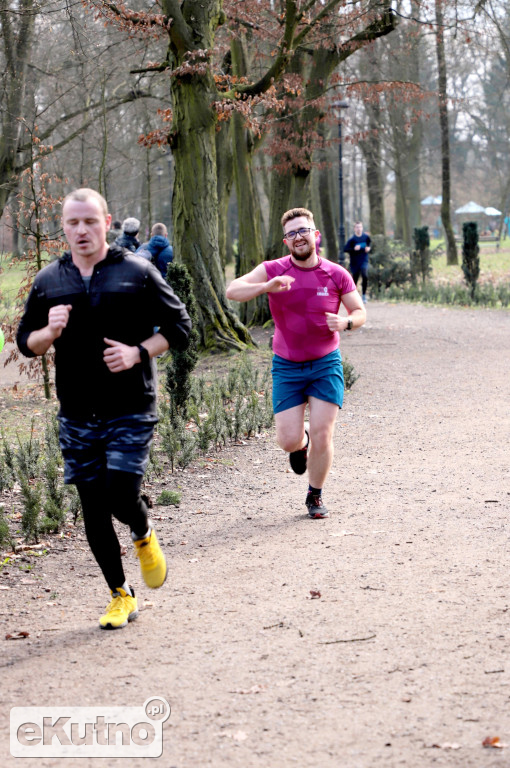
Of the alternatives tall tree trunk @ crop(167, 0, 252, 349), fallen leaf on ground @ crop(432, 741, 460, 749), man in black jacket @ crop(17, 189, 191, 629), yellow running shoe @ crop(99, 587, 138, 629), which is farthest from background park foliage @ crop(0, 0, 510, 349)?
fallen leaf on ground @ crop(432, 741, 460, 749)

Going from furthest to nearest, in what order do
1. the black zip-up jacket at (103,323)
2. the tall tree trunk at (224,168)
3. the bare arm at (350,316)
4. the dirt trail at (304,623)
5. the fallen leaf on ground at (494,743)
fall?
1. the tall tree trunk at (224,168)
2. the bare arm at (350,316)
3. the black zip-up jacket at (103,323)
4. the dirt trail at (304,623)
5. the fallen leaf on ground at (494,743)

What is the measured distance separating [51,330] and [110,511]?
914 millimetres

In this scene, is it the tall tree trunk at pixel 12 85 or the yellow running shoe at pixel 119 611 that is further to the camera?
the tall tree trunk at pixel 12 85

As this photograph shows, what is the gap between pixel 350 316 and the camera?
240 inches

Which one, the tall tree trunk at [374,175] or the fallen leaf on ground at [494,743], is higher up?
the tall tree trunk at [374,175]

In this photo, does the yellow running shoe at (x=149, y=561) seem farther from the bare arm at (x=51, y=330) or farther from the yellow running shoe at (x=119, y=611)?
the bare arm at (x=51, y=330)

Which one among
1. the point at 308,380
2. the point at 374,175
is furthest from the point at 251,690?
the point at 374,175

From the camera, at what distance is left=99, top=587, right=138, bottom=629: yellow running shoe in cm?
466

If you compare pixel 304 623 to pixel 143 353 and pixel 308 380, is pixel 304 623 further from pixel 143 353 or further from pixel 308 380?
pixel 308 380

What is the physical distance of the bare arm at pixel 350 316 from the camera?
19.3 feet

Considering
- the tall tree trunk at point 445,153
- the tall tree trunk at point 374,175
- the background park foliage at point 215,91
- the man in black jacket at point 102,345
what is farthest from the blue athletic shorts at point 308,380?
the tall tree trunk at point 374,175

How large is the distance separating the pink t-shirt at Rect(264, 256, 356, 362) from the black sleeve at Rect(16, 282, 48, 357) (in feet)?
6.65

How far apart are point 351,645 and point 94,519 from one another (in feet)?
4.22

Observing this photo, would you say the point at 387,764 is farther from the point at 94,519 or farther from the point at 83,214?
the point at 83,214
